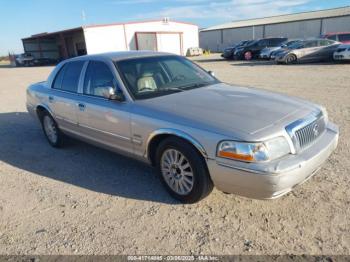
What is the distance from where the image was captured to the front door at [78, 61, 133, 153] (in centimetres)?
389

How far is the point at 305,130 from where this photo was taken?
318cm

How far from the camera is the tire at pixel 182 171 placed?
319cm

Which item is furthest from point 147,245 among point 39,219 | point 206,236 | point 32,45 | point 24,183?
point 32,45

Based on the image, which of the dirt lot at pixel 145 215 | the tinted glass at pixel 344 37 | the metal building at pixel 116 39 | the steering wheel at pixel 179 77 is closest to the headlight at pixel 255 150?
the dirt lot at pixel 145 215

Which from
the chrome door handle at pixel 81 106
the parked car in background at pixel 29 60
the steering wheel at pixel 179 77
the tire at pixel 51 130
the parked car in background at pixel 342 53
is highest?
the steering wheel at pixel 179 77

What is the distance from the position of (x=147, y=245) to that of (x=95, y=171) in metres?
1.96

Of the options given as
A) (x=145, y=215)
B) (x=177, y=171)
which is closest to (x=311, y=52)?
(x=177, y=171)

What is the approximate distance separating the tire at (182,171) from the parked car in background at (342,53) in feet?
53.3

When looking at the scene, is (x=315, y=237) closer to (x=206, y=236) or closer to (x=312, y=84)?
(x=206, y=236)

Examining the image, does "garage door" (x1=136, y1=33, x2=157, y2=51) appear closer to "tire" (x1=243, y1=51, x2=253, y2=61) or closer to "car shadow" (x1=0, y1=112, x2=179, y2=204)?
"tire" (x1=243, y1=51, x2=253, y2=61)

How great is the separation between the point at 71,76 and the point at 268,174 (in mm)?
3559

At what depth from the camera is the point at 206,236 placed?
2.98 m

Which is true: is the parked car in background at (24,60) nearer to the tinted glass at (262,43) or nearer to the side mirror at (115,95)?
the tinted glass at (262,43)

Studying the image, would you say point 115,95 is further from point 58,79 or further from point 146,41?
point 146,41
